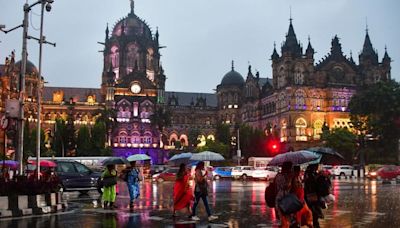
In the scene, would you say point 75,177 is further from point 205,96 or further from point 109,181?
point 205,96

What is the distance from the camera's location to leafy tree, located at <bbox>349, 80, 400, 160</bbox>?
214ft

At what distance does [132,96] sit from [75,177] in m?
74.4

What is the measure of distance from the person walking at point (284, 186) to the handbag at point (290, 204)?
241 mm

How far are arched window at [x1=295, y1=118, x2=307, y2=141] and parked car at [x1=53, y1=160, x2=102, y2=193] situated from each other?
61.1 meters

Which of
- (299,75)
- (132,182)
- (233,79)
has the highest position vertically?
(233,79)

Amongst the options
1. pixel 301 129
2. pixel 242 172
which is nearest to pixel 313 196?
pixel 242 172

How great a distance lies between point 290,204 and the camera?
998 cm

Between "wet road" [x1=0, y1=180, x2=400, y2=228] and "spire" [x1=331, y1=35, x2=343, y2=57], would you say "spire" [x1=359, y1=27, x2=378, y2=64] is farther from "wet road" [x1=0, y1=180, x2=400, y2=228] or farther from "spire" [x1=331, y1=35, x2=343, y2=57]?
"wet road" [x1=0, y1=180, x2=400, y2=228]

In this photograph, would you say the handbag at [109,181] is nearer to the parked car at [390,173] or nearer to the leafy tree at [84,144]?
the parked car at [390,173]

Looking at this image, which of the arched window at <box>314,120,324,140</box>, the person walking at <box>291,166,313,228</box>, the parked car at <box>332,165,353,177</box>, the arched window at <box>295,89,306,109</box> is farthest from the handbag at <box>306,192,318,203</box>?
the arched window at <box>314,120,324,140</box>

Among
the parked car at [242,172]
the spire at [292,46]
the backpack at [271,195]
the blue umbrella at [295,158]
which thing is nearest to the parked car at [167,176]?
the parked car at [242,172]

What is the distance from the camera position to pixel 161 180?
51.2 meters

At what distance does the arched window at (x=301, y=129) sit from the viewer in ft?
272

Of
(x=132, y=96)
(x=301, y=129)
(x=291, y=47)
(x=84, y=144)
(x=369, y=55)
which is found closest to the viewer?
(x=84, y=144)
